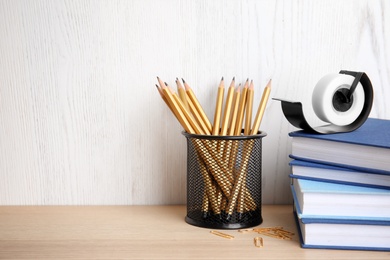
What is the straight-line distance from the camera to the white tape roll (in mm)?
836

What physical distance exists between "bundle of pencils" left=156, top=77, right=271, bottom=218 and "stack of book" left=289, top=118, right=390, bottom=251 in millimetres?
98

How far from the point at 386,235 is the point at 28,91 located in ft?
1.92

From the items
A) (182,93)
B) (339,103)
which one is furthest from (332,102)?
(182,93)

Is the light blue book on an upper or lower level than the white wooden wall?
lower

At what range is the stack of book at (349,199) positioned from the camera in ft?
2.44

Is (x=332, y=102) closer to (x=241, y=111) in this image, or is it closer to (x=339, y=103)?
(x=339, y=103)

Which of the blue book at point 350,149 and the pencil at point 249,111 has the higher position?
the pencil at point 249,111

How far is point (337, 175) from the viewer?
2.59 ft

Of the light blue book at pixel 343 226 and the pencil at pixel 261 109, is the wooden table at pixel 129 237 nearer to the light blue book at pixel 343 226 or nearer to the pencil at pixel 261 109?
the light blue book at pixel 343 226

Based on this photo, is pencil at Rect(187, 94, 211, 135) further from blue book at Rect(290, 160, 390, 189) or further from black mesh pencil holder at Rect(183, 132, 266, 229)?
blue book at Rect(290, 160, 390, 189)

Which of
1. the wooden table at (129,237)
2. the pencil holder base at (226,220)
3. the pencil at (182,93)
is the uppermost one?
the pencil at (182,93)

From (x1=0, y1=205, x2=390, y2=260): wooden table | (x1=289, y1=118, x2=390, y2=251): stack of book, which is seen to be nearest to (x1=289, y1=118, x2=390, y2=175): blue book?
(x1=289, y1=118, x2=390, y2=251): stack of book

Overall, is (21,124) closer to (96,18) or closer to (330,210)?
(96,18)

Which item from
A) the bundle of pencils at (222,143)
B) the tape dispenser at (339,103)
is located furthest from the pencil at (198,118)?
the tape dispenser at (339,103)
